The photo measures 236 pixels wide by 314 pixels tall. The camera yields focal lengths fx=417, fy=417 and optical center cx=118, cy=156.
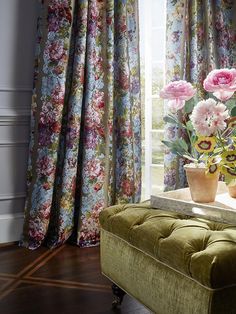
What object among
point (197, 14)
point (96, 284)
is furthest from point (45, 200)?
point (197, 14)

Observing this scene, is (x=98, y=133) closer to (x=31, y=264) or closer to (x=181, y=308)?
(x=31, y=264)

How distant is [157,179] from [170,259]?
2.29m

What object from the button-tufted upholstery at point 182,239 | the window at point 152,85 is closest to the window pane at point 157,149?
the window at point 152,85

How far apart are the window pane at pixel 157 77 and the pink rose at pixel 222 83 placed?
79.2 inches

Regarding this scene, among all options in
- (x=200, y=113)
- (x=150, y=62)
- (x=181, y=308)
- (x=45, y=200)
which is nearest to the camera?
(x=181, y=308)

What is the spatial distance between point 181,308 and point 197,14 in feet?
8.43

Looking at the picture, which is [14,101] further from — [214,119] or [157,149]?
[214,119]

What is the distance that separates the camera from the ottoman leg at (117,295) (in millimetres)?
1960

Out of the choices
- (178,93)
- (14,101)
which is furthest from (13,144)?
(178,93)

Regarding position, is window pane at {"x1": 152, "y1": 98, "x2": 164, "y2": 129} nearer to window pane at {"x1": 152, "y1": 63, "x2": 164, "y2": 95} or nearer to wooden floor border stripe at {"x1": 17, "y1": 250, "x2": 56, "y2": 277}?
window pane at {"x1": 152, "y1": 63, "x2": 164, "y2": 95}

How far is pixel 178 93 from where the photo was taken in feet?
5.74

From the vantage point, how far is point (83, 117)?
2.99m

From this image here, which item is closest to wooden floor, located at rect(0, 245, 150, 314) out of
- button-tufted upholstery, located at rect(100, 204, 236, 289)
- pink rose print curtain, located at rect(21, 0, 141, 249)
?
pink rose print curtain, located at rect(21, 0, 141, 249)

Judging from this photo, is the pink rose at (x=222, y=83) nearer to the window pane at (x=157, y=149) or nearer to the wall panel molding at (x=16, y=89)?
the wall panel molding at (x=16, y=89)
